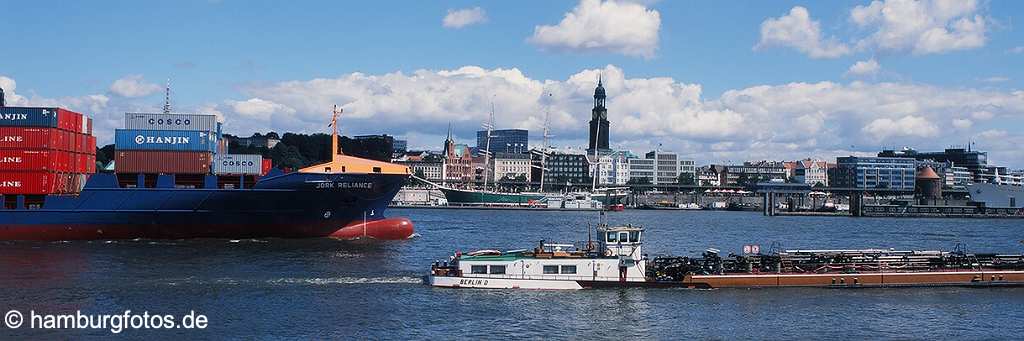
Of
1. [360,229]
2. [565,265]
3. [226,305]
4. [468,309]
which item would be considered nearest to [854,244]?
[360,229]

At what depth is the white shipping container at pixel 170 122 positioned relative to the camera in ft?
236

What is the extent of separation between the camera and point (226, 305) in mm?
42375

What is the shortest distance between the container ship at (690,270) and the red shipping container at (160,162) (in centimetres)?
2861

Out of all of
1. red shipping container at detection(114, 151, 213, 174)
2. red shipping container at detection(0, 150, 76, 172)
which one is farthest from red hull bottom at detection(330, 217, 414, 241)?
red shipping container at detection(0, 150, 76, 172)

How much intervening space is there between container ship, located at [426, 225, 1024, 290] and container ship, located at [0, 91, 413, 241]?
25.3 meters

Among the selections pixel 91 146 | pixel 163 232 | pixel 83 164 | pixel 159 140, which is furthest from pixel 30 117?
pixel 163 232

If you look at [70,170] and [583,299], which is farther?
[70,170]

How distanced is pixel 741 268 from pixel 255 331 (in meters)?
24.8

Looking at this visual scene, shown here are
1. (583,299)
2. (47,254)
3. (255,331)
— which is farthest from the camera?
(47,254)

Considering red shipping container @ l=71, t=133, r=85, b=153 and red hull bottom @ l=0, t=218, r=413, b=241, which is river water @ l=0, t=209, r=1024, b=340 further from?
red shipping container @ l=71, t=133, r=85, b=153

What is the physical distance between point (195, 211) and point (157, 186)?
314 centimetres

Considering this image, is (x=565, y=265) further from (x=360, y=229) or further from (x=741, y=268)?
(x=360, y=229)

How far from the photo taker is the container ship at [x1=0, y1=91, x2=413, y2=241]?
68625 mm
